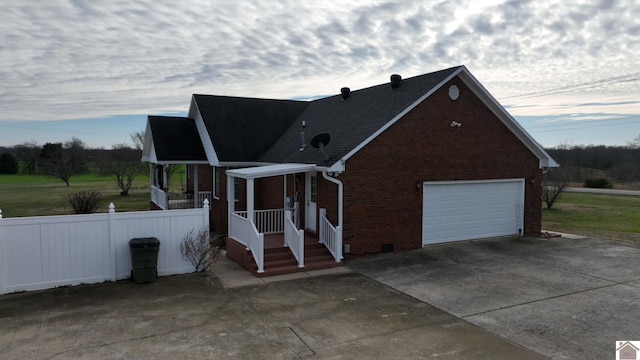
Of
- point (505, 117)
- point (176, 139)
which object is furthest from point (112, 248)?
point (505, 117)

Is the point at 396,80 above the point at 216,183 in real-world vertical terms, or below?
above

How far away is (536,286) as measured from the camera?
377 inches

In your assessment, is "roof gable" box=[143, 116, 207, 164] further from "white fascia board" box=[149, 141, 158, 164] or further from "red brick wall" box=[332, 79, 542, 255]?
"red brick wall" box=[332, 79, 542, 255]

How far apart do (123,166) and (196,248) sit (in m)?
32.6

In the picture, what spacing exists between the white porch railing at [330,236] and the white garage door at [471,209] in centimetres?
324

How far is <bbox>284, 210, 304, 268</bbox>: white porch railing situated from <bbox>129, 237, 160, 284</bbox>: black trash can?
11.1ft

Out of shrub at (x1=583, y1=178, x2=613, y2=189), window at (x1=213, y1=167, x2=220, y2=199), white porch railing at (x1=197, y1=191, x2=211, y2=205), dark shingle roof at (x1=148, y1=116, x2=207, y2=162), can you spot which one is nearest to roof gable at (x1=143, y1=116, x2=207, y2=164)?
dark shingle roof at (x1=148, y1=116, x2=207, y2=162)

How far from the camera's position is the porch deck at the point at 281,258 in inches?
429

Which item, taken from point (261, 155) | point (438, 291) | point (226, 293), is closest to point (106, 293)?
point (226, 293)

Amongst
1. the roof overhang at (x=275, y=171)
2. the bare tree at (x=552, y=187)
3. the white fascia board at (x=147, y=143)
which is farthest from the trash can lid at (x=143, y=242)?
the bare tree at (x=552, y=187)

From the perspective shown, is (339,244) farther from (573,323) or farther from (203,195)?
(203,195)

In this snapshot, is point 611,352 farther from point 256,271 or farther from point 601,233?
point 601,233

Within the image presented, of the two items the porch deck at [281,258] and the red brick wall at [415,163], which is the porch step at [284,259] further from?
the red brick wall at [415,163]

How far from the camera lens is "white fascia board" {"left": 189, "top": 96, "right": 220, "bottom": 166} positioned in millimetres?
16859
